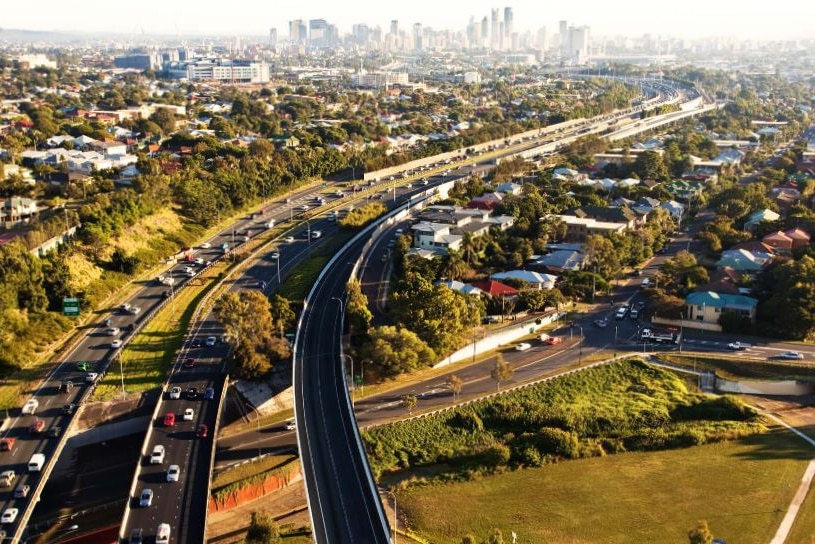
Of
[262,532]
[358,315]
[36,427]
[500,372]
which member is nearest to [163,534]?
[262,532]

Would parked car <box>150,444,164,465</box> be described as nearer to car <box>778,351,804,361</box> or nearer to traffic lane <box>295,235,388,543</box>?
traffic lane <box>295,235,388,543</box>

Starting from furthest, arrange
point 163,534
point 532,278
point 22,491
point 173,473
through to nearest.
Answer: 1. point 532,278
2. point 173,473
3. point 22,491
4. point 163,534

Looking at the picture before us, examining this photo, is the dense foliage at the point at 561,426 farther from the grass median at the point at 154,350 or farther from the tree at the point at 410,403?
the grass median at the point at 154,350

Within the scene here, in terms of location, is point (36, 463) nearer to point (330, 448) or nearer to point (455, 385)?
point (330, 448)

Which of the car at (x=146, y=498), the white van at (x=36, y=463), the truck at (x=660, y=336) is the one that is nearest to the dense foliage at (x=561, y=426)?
the truck at (x=660, y=336)

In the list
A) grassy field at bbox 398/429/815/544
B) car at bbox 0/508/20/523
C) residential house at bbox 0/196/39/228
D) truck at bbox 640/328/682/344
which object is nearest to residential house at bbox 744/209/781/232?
truck at bbox 640/328/682/344
